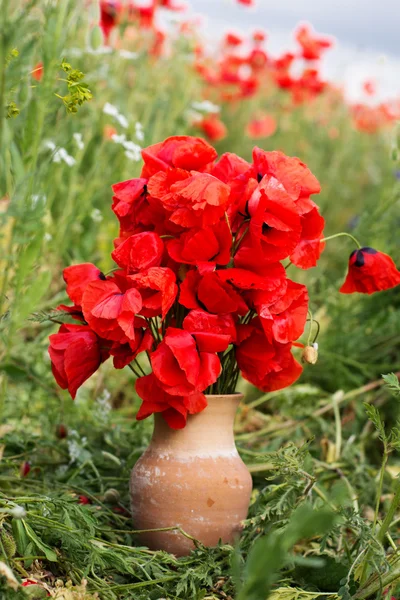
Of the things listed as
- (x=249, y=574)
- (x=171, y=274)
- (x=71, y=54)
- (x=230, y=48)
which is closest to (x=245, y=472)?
(x=171, y=274)

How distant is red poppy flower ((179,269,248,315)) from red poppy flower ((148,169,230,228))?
0.08 meters

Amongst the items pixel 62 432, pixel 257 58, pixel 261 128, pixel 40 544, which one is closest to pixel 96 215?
pixel 62 432

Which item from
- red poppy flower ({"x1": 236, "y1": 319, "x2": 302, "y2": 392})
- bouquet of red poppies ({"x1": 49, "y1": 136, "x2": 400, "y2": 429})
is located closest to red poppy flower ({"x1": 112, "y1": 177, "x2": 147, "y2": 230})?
bouquet of red poppies ({"x1": 49, "y1": 136, "x2": 400, "y2": 429})

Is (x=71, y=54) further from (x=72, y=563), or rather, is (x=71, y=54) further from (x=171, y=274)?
(x=72, y=563)

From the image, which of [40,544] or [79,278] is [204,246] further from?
[40,544]

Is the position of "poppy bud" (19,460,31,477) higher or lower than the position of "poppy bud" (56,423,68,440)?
higher

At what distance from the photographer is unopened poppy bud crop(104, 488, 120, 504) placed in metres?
1.34

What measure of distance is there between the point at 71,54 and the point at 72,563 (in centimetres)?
141

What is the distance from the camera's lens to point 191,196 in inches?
41.8

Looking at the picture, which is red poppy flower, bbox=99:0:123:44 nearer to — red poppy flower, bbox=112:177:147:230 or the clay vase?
red poppy flower, bbox=112:177:147:230

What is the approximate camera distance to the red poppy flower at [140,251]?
112 cm

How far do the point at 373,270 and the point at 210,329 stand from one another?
274mm

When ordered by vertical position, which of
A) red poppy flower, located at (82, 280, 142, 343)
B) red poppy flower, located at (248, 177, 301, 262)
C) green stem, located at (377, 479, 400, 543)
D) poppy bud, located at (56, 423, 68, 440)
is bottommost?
poppy bud, located at (56, 423, 68, 440)

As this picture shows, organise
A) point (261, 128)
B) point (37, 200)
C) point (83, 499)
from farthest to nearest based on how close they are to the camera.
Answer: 1. point (261, 128)
2. point (83, 499)
3. point (37, 200)
